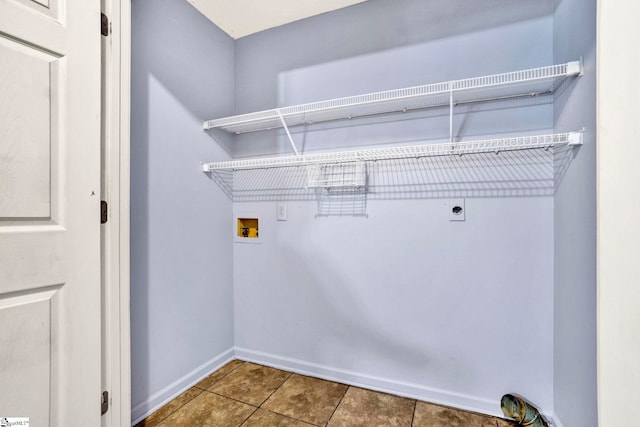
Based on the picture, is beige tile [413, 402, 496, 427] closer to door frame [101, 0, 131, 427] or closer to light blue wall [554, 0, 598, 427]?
light blue wall [554, 0, 598, 427]

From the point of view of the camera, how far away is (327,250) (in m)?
1.87

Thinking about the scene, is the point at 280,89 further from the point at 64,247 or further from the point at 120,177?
the point at 64,247

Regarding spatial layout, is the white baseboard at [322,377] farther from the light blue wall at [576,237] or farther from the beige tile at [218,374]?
the light blue wall at [576,237]

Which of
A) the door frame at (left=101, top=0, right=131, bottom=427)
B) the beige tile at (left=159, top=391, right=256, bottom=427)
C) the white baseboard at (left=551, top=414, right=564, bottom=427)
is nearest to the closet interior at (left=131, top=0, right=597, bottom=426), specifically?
the white baseboard at (left=551, top=414, right=564, bottom=427)

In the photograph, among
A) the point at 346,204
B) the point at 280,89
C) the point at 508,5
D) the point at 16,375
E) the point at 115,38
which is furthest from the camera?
the point at 280,89

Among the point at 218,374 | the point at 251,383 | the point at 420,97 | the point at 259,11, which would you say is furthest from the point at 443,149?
the point at 218,374

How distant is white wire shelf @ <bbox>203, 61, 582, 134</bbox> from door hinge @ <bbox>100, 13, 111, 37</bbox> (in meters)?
0.73

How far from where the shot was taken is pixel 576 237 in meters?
1.19

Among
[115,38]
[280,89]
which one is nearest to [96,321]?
[115,38]

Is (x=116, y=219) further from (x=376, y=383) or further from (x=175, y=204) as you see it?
(x=376, y=383)

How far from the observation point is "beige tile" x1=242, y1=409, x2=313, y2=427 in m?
1.45

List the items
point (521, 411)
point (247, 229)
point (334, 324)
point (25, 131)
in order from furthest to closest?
1. point (247, 229)
2. point (334, 324)
3. point (521, 411)
4. point (25, 131)

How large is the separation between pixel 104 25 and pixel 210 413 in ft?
6.17

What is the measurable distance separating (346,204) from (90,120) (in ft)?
4.26
